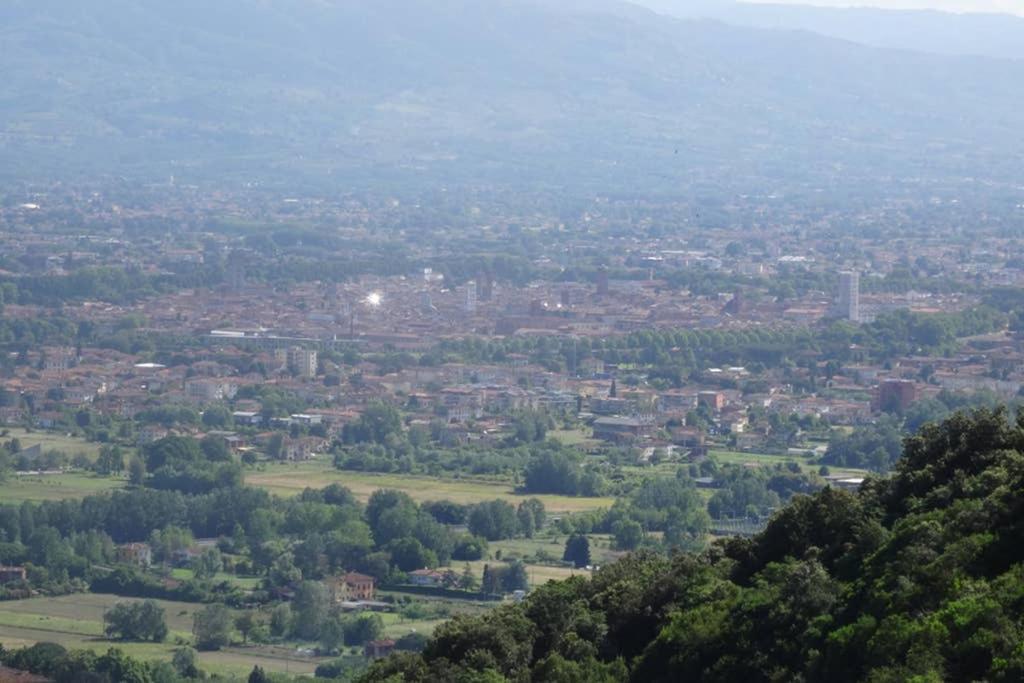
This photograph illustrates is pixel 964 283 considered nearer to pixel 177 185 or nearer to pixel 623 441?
pixel 623 441

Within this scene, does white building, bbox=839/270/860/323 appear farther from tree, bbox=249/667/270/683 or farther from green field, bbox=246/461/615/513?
tree, bbox=249/667/270/683

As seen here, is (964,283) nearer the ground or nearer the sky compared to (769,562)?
nearer the ground

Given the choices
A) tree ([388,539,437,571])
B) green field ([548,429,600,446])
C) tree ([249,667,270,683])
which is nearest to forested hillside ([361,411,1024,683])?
tree ([249,667,270,683])

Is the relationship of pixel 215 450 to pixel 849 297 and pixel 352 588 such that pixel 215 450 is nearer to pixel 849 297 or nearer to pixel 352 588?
pixel 352 588

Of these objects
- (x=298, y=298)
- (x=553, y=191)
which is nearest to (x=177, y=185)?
(x=553, y=191)

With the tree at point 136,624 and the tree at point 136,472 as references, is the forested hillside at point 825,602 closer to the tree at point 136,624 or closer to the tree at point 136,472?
the tree at point 136,624

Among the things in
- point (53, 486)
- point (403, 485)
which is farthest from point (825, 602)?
point (53, 486)

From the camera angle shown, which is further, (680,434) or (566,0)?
(566,0)
